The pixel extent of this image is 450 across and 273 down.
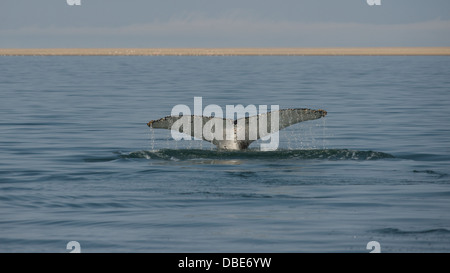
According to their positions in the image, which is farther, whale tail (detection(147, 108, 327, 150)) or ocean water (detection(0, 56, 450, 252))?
whale tail (detection(147, 108, 327, 150))

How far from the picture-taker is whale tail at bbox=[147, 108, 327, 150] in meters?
17.4

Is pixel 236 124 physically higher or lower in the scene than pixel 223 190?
higher

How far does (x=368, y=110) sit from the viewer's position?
37.7 m

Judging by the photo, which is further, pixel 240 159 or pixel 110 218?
pixel 240 159

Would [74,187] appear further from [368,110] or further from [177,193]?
[368,110]

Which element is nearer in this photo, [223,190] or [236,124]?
[223,190]

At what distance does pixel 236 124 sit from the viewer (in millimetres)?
18547

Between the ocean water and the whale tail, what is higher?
A: the whale tail

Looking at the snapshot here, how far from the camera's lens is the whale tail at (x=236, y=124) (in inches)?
685

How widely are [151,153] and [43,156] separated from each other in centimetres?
277

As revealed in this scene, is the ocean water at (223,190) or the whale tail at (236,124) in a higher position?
the whale tail at (236,124)

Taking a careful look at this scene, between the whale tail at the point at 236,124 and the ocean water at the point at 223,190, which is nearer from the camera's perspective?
the ocean water at the point at 223,190
